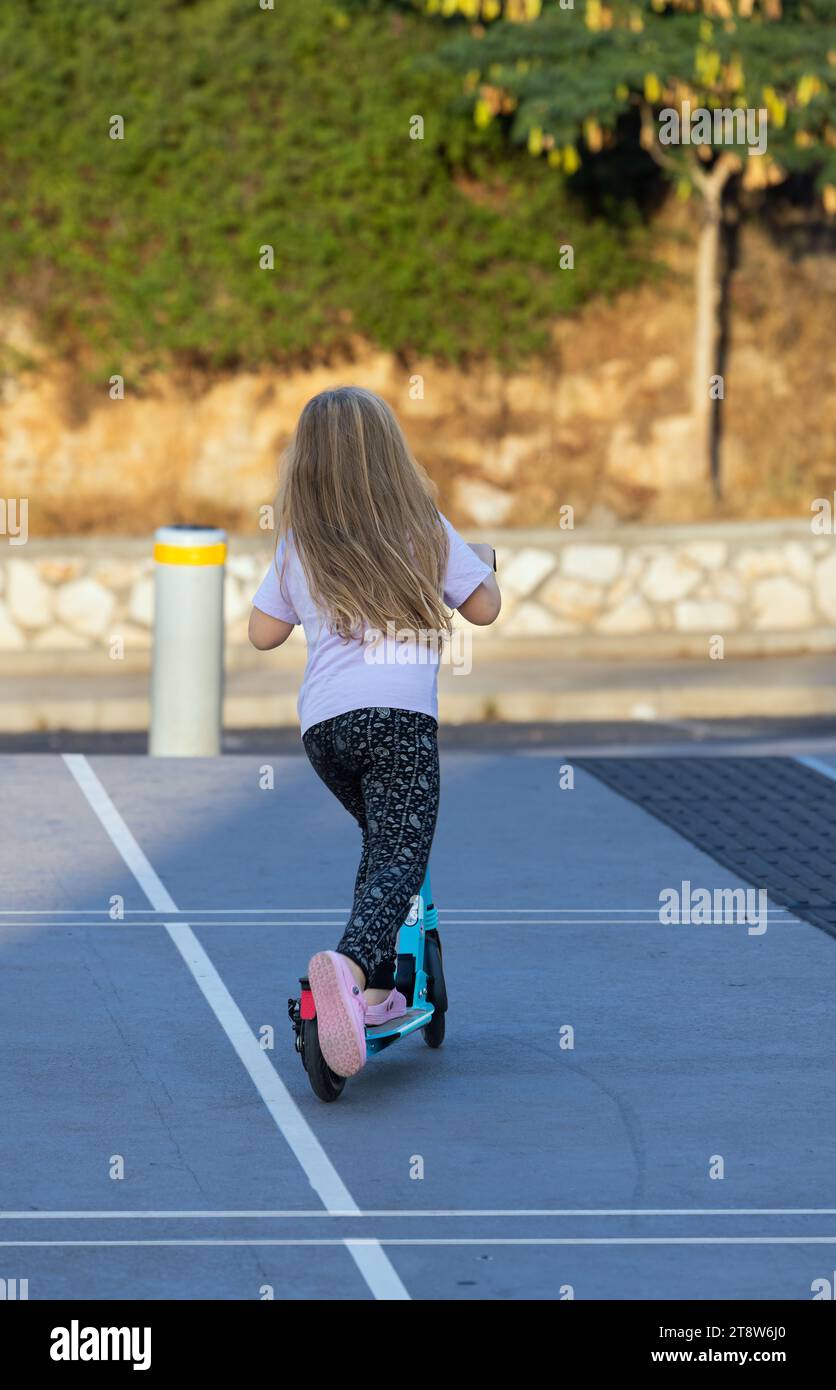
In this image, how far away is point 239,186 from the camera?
16562 millimetres

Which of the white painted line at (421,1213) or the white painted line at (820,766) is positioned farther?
the white painted line at (820,766)

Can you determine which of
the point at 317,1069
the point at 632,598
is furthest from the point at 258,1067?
the point at 632,598

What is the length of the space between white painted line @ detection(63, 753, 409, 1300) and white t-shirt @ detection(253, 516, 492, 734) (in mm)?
814

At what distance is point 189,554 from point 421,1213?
20.3 ft

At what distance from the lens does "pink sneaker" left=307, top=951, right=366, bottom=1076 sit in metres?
4.61

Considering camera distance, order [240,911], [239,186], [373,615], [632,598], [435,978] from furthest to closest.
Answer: [239,186], [632,598], [240,911], [435,978], [373,615]

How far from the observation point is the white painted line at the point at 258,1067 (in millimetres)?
3945

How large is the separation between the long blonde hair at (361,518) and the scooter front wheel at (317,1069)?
88cm

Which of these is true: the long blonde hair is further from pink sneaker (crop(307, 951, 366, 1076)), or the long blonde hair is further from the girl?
pink sneaker (crop(307, 951, 366, 1076))

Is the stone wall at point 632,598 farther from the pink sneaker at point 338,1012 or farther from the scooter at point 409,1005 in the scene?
the pink sneaker at point 338,1012

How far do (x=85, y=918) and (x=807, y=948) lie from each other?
2063mm

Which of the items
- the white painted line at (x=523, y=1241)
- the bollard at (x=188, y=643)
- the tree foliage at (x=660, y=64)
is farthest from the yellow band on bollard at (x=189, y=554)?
the white painted line at (x=523, y=1241)

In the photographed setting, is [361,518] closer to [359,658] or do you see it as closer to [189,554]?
[359,658]

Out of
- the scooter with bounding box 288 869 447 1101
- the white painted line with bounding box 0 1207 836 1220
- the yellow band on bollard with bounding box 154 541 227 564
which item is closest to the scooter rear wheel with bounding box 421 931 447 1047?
the scooter with bounding box 288 869 447 1101
